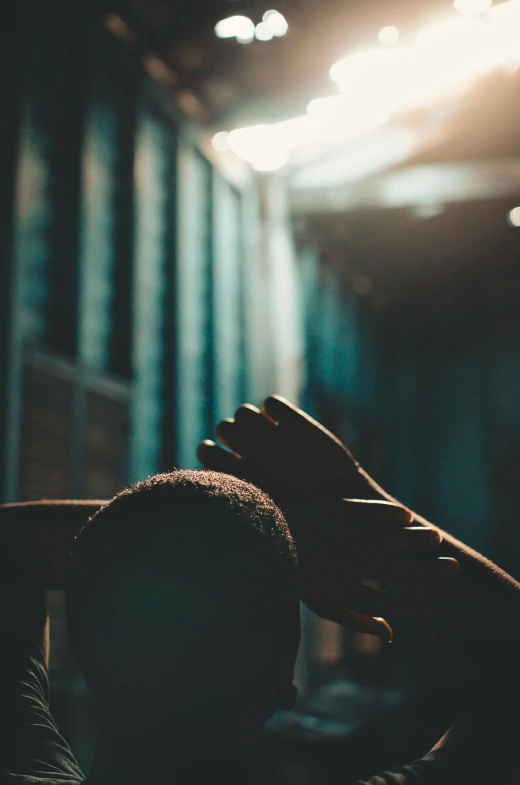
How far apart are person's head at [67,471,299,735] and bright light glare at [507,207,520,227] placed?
927 cm

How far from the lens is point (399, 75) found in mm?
5840

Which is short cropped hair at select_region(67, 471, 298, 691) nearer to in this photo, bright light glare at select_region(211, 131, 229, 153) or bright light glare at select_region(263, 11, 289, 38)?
bright light glare at select_region(263, 11, 289, 38)

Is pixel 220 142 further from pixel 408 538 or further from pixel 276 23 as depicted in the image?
pixel 408 538

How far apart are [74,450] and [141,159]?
2550mm

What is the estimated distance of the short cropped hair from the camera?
763 millimetres

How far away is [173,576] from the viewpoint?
30.0 inches

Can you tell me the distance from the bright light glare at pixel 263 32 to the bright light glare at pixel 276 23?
21 millimetres

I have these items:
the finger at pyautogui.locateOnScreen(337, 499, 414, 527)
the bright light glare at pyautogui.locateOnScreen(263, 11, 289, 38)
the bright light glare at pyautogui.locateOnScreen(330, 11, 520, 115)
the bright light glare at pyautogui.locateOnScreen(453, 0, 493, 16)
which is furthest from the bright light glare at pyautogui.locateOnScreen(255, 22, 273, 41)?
the finger at pyautogui.locateOnScreen(337, 499, 414, 527)

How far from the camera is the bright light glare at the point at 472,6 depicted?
4747mm

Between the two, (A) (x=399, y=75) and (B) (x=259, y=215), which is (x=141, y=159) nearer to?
(A) (x=399, y=75)

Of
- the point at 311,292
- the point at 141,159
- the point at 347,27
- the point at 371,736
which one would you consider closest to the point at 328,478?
the point at 347,27

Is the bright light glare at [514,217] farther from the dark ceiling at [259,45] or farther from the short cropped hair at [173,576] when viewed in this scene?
the short cropped hair at [173,576]

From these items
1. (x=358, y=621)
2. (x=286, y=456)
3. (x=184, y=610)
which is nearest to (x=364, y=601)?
(x=358, y=621)

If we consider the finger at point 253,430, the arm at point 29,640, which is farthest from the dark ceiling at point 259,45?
the arm at point 29,640
